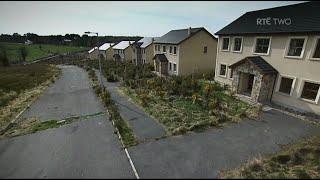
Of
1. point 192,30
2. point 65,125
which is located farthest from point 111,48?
point 65,125

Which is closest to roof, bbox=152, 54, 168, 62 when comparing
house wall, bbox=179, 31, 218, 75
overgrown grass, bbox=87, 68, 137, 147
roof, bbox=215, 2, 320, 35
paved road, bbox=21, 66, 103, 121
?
house wall, bbox=179, 31, 218, 75

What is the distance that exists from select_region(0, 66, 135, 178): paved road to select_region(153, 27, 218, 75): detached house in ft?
56.7

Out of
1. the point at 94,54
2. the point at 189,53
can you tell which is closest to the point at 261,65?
the point at 189,53

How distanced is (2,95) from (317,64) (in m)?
30.8

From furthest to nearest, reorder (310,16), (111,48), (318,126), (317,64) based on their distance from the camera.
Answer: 1. (111,48)
2. (310,16)
3. (317,64)
4. (318,126)

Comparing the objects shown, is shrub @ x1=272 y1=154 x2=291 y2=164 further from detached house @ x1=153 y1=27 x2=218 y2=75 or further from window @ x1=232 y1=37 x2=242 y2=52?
detached house @ x1=153 y1=27 x2=218 y2=75

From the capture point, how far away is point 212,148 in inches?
389

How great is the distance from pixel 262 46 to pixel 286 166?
40.2 feet

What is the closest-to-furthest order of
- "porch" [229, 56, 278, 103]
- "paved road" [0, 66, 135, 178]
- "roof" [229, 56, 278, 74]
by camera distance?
"paved road" [0, 66, 135, 178] → "roof" [229, 56, 278, 74] → "porch" [229, 56, 278, 103]

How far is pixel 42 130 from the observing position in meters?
12.7

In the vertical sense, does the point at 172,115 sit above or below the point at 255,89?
below

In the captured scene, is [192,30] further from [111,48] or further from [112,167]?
[111,48]

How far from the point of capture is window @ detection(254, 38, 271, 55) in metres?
16.8

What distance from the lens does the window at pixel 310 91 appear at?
45.1 feet
